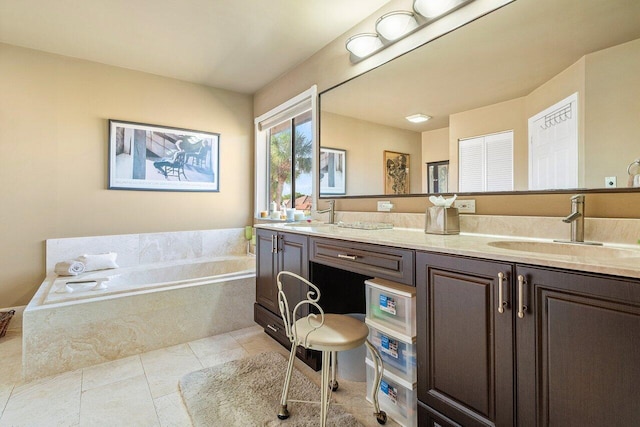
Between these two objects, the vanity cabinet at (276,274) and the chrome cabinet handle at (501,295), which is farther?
the vanity cabinet at (276,274)

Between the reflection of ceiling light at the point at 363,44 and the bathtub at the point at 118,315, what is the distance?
2069 mm

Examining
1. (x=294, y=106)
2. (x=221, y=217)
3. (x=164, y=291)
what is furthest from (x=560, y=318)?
(x=221, y=217)

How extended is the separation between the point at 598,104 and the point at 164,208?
3.60 metres

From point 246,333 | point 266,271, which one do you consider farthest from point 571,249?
point 246,333

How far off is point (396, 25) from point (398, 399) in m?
2.23

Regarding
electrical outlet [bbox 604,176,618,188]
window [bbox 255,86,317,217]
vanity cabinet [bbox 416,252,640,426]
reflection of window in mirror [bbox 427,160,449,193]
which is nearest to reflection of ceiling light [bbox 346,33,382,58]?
window [bbox 255,86,317,217]

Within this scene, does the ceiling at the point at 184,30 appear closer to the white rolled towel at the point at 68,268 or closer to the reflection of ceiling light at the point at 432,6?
the reflection of ceiling light at the point at 432,6

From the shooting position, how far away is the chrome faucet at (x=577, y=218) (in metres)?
1.27

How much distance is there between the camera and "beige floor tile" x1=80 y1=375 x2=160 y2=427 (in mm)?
1577

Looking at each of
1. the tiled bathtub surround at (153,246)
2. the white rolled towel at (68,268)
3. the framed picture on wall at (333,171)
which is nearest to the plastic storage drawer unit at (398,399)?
the framed picture on wall at (333,171)

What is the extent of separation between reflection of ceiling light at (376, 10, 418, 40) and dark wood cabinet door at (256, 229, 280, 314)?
1.61 metres

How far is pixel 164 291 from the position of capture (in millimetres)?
2385

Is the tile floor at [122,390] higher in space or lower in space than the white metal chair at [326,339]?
lower

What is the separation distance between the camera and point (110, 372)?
2043 mm
